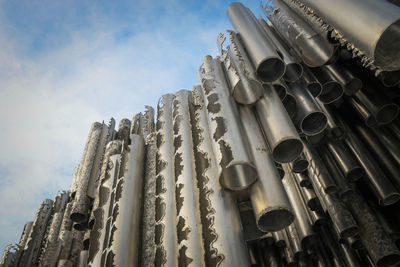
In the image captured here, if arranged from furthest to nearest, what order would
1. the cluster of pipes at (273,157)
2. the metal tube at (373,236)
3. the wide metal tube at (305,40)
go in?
1. the wide metal tube at (305,40)
2. the metal tube at (373,236)
3. the cluster of pipes at (273,157)

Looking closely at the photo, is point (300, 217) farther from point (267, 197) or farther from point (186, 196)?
point (267, 197)

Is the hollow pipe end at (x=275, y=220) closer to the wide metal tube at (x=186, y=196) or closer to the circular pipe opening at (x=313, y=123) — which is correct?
the wide metal tube at (x=186, y=196)

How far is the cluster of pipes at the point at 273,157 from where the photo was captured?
1736 millimetres

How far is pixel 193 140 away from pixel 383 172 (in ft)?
6.97

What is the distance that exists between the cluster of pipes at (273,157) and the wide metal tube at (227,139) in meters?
0.01

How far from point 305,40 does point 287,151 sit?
1332 mm

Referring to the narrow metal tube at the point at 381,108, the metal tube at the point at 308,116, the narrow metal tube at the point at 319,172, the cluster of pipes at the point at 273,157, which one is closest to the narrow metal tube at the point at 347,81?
the cluster of pipes at the point at 273,157

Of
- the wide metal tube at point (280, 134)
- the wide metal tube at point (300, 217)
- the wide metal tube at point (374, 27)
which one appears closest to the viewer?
the wide metal tube at point (374, 27)

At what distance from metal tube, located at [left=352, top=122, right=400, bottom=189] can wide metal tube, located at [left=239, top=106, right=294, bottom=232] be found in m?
1.68

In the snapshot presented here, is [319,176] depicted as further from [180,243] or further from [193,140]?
[180,243]

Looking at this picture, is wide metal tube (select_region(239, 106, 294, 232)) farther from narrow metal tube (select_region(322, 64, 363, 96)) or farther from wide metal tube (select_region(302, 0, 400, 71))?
narrow metal tube (select_region(322, 64, 363, 96))

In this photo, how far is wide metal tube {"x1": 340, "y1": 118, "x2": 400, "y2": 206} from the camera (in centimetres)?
255

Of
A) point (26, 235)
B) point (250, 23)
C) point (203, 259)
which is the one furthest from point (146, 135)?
point (26, 235)

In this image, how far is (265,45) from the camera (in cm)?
238
